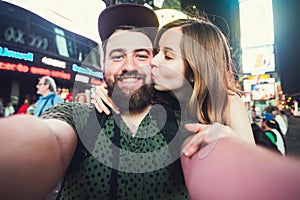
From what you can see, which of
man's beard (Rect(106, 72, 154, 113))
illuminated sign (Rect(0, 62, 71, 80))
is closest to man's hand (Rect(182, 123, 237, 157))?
man's beard (Rect(106, 72, 154, 113))

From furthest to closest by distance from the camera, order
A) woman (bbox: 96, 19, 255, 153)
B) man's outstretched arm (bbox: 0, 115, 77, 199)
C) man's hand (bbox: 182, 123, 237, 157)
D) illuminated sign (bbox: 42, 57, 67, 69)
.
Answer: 1. illuminated sign (bbox: 42, 57, 67, 69)
2. woman (bbox: 96, 19, 255, 153)
3. man's hand (bbox: 182, 123, 237, 157)
4. man's outstretched arm (bbox: 0, 115, 77, 199)

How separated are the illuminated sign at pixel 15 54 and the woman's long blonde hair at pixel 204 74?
31 cm

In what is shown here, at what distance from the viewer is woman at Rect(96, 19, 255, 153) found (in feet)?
1.30

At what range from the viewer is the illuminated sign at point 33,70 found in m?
0.47

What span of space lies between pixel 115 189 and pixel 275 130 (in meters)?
0.60

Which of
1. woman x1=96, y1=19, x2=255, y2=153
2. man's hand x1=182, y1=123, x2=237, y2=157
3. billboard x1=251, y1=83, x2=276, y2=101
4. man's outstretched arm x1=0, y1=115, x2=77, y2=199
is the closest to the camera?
man's outstretched arm x1=0, y1=115, x2=77, y2=199

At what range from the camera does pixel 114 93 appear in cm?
41

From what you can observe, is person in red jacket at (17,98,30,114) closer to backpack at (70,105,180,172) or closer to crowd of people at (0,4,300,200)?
crowd of people at (0,4,300,200)

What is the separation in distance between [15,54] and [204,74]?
0.41 m

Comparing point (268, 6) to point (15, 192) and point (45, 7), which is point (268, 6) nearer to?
point (45, 7)

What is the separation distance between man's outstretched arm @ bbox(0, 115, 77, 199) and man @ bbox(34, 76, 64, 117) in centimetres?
22

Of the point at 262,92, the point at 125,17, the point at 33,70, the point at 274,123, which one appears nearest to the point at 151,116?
the point at 125,17

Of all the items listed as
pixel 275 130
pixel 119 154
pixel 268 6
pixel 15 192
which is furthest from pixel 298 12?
pixel 15 192

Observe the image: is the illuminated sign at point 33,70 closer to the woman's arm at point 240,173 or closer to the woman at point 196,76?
the woman at point 196,76
